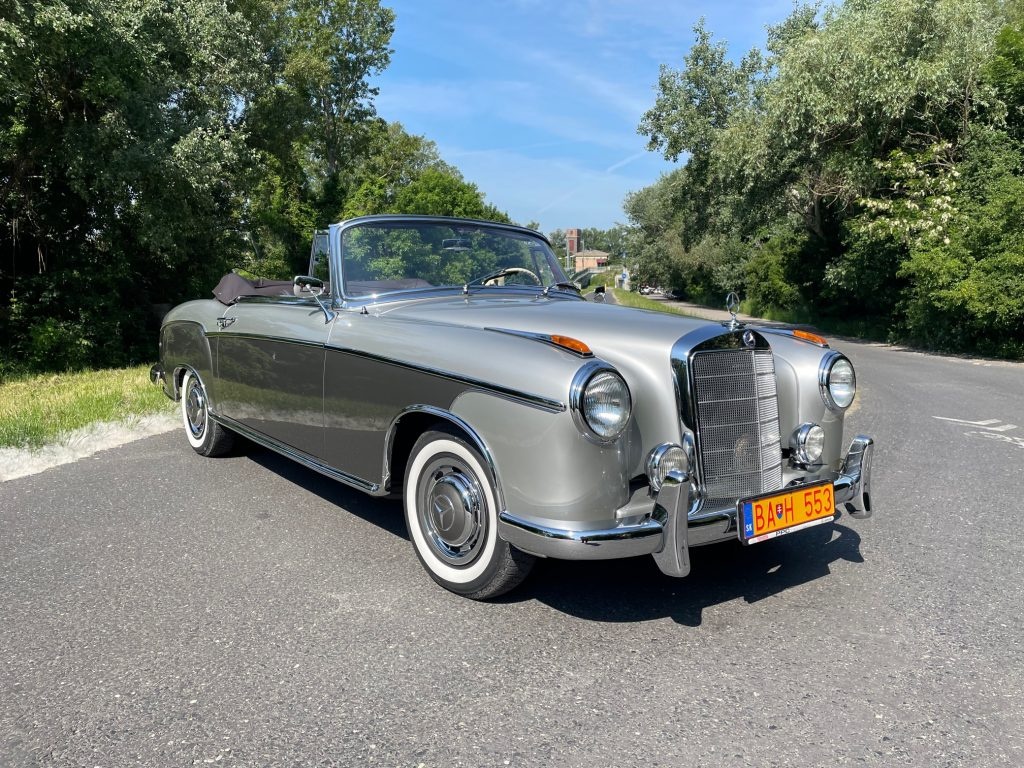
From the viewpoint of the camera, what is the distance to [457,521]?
10.3 feet

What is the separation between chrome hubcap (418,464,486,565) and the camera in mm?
3096

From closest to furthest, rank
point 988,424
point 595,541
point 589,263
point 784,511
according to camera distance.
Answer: point 595,541 < point 784,511 < point 589,263 < point 988,424

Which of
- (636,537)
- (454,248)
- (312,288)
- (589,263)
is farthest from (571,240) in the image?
(636,537)

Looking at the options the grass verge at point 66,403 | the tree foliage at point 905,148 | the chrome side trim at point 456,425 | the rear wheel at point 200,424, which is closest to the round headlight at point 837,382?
the chrome side trim at point 456,425

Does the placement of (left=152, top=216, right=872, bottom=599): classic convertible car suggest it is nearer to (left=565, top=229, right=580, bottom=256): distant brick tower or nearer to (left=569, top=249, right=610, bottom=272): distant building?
(left=569, top=249, right=610, bottom=272): distant building

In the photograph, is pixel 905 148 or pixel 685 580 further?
pixel 905 148

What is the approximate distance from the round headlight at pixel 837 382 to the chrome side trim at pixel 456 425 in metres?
1.71

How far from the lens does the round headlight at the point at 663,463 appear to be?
2830 millimetres

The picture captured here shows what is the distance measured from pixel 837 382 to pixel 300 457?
2.85 m

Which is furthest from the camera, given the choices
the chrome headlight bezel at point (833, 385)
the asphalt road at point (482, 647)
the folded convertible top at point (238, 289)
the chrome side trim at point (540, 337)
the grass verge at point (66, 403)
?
the grass verge at point (66, 403)

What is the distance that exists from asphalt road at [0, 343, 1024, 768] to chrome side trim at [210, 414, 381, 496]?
0.34 meters

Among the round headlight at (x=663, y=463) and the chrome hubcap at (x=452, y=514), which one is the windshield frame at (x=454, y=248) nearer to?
the chrome hubcap at (x=452, y=514)

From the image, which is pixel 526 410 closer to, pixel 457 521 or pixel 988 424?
pixel 457 521

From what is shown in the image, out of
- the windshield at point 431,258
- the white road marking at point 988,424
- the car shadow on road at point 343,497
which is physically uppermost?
the windshield at point 431,258
